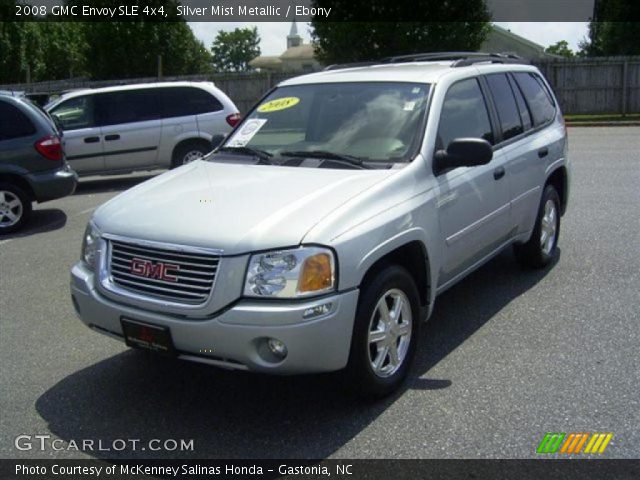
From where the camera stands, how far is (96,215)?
4.42 m

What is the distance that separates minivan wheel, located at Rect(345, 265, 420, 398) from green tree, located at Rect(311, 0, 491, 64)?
79.8 ft

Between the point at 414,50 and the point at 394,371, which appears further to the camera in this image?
the point at 414,50

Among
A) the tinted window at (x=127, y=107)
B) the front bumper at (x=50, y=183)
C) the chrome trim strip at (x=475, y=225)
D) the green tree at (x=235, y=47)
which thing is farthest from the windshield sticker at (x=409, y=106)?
the green tree at (x=235, y=47)

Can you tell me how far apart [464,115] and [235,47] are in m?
106

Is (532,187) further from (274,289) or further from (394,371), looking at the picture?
(274,289)

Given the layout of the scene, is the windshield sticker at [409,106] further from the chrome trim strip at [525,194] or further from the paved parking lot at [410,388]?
the paved parking lot at [410,388]

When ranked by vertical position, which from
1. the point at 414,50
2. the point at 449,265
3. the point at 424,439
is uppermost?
the point at 414,50

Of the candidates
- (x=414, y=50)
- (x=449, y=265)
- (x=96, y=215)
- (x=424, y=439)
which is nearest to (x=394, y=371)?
(x=424, y=439)

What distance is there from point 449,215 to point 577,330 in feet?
4.33

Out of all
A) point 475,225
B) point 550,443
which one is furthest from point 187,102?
point 550,443

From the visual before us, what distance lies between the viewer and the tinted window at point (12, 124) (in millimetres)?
9242

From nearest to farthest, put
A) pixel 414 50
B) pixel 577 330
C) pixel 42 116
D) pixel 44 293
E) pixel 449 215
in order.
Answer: pixel 449 215, pixel 577 330, pixel 44 293, pixel 42 116, pixel 414 50

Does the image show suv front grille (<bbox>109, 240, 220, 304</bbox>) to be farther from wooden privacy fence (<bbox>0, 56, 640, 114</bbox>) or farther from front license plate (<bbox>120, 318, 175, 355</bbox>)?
wooden privacy fence (<bbox>0, 56, 640, 114</bbox>)

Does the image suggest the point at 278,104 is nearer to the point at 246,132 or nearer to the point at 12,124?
the point at 246,132
